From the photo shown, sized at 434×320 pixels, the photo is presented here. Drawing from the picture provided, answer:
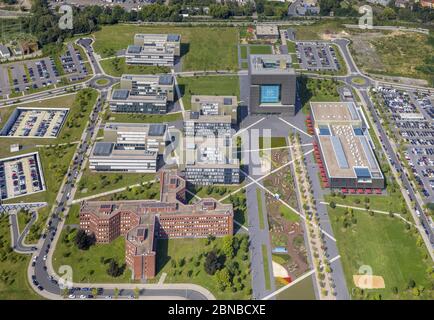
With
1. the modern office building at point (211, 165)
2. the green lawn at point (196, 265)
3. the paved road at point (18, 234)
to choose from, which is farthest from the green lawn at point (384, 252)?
the paved road at point (18, 234)

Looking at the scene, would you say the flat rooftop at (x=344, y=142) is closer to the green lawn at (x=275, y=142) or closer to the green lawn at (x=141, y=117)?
the green lawn at (x=275, y=142)

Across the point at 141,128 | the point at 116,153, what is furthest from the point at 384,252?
the point at 141,128

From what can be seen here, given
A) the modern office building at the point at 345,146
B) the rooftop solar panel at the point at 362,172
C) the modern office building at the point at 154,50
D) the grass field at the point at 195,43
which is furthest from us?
the grass field at the point at 195,43

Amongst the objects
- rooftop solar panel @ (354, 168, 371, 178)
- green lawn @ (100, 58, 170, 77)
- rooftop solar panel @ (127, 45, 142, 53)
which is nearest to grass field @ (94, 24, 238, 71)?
green lawn @ (100, 58, 170, 77)

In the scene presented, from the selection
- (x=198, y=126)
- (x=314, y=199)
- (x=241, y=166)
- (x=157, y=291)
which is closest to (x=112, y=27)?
(x=198, y=126)

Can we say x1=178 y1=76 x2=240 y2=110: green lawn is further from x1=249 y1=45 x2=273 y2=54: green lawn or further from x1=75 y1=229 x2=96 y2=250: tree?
x1=75 y1=229 x2=96 y2=250: tree

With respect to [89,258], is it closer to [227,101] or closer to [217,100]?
[217,100]
